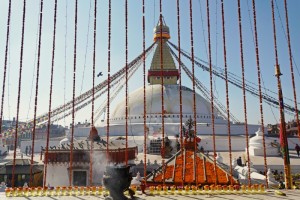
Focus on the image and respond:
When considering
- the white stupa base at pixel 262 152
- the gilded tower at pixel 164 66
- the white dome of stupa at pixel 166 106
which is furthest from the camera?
the gilded tower at pixel 164 66

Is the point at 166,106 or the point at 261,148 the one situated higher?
the point at 166,106

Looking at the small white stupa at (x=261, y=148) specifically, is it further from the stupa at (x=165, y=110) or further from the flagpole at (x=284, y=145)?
the flagpole at (x=284, y=145)

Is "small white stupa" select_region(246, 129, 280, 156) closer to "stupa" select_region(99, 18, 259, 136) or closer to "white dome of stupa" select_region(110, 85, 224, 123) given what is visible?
"stupa" select_region(99, 18, 259, 136)

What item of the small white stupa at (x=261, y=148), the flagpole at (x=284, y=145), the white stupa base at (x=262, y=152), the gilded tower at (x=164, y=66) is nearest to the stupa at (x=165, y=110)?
the gilded tower at (x=164, y=66)

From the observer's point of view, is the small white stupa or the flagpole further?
the small white stupa

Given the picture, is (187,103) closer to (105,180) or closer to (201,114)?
(201,114)

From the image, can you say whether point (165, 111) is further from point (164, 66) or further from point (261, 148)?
point (261, 148)

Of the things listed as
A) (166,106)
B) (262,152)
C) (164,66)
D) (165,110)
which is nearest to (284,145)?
(262,152)

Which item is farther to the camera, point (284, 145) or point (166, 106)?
point (166, 106)

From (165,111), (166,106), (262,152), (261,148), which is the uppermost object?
(166,106)

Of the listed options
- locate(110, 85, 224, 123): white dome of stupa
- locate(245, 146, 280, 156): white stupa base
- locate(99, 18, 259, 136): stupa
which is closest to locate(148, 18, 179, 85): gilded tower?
locate(99, 18, 259, 136): stupa

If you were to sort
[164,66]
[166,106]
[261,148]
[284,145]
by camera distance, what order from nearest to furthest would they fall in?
[284,145], [261,148], [166,106], [164,66]

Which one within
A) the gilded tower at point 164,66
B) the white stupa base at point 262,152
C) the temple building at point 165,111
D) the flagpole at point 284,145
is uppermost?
the gilded tower at point 164,66

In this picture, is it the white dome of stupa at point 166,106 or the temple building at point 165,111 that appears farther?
the white dome of stupa at point 166,106
